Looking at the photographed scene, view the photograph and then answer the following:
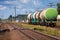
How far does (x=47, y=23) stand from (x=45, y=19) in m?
1.05

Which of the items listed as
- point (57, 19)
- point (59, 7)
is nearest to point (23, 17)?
point (59, 7)

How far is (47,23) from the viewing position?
4147 centimetres

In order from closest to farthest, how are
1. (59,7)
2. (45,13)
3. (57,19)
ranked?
(45,13)
(57,19)
(59,7)

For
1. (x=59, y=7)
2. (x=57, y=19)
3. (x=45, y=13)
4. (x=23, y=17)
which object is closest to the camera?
(x=45, y=13)

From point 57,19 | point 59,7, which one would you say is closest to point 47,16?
point 57,19

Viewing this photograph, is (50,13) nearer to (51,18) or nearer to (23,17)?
(51,18)

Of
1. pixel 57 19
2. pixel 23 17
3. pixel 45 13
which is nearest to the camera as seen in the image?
pixel 45 13

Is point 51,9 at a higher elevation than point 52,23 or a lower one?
higher

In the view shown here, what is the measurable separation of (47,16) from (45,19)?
1702 mm

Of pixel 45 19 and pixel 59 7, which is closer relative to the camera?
pixel 45 19

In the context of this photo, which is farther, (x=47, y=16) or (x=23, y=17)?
(x=23, y=17)

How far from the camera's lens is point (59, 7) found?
99.4m

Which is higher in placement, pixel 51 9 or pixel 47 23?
pixel 51 9

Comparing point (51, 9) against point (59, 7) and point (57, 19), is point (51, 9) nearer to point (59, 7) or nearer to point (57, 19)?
point (57, 19)
